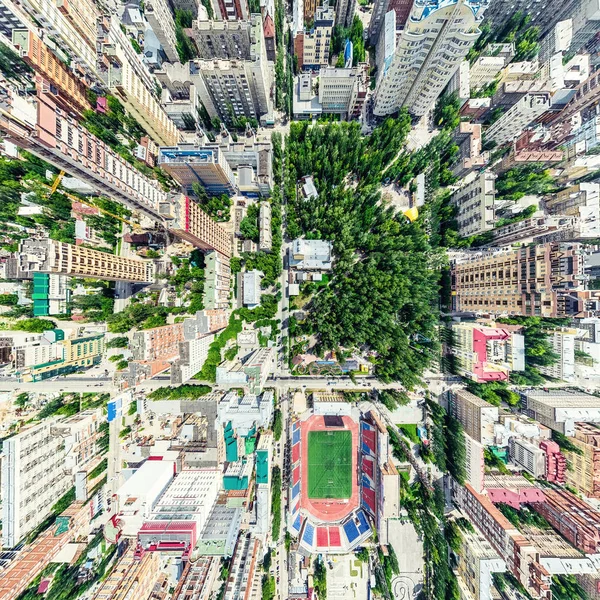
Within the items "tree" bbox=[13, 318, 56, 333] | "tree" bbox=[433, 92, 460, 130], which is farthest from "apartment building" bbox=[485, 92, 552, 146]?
"tree" bbox=[13, 318, 56, 333]

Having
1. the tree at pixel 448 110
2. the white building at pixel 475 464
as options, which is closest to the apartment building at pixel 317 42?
the tree at pixel 448 110

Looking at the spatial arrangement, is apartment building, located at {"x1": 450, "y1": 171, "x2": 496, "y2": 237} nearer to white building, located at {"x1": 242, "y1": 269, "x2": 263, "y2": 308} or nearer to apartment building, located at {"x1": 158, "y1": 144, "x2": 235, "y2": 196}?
white building, located at {"x1": 242, "y1": 269, "x2": 263, "y2": 308}

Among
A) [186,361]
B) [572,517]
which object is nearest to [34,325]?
[186,361]

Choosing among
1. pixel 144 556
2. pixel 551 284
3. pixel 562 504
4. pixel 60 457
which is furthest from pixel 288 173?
pixel 562 504

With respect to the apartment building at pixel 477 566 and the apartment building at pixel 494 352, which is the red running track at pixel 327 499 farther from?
the apartment building at pixel 494 352

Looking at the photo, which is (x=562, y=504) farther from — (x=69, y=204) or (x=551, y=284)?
(x=69, y=204)

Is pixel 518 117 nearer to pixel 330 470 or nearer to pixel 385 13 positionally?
pixel 385 13
